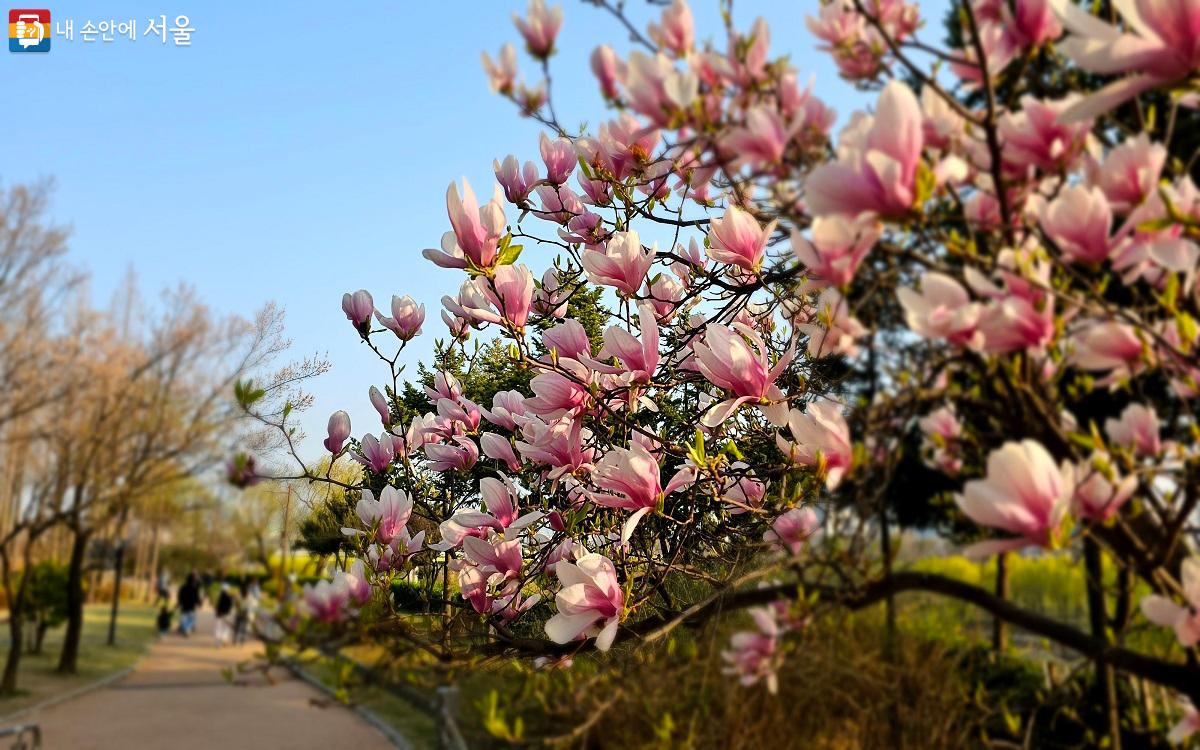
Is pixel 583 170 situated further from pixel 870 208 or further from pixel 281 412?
pixel 870 208

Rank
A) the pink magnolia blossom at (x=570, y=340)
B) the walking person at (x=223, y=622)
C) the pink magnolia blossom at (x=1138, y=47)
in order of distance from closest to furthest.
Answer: the pink magnolia blossom at (x=1138, y=47) < the pink magnolia blossom at (x=570, y=340) < the walking person at (x=223, y=622)

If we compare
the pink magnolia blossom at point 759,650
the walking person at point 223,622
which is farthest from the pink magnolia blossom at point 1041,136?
the walking person at point 223,622

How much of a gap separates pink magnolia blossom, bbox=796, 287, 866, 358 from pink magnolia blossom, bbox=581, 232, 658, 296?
546mm

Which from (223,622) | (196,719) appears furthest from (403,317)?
(223,622)

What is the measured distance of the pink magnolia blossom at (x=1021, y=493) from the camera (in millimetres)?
886

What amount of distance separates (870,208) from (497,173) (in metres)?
1.48

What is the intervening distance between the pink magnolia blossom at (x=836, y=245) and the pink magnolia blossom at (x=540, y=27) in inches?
26.2

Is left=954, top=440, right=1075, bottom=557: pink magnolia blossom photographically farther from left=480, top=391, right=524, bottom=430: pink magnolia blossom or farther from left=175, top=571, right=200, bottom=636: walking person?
left=175, top=571, right=200, bottom=636: walking person

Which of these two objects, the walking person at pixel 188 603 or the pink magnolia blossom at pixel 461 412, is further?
the walking person at pixel 188 603

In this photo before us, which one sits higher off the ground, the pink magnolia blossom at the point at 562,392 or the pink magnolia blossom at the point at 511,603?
the pink magnolia blossom at the point at 562,392

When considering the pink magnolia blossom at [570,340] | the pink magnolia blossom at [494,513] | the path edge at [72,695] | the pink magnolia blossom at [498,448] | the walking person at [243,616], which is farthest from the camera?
the path edge at [72,695]

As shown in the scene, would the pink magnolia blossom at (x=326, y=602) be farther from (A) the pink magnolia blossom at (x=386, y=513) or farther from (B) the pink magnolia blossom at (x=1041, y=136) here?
(B) the pink magnolia blossom at (x=1041, y=136)

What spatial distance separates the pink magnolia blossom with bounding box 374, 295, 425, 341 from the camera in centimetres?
221

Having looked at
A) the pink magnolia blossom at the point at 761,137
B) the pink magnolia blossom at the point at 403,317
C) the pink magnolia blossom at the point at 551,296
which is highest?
the pink magnolia blossom at the point at 551,296
